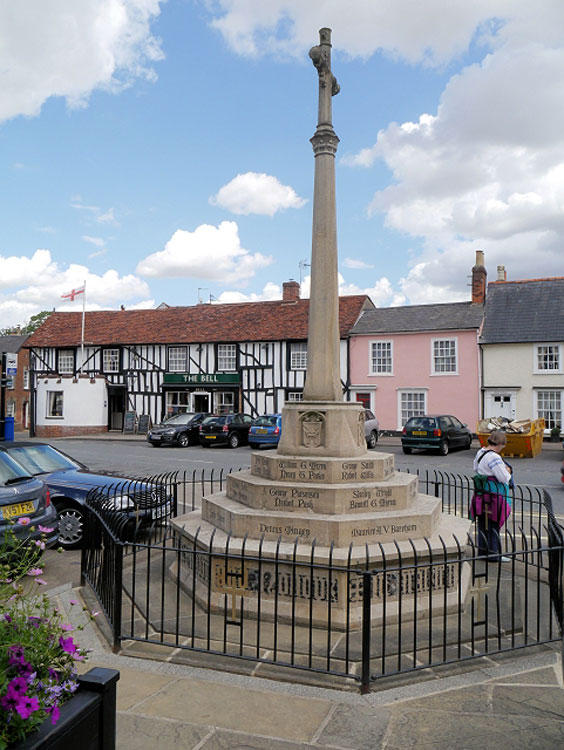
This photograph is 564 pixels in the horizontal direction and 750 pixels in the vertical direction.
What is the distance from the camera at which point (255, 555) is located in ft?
17.9

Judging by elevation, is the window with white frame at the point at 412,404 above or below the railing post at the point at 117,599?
above

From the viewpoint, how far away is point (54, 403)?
3278 centimetres

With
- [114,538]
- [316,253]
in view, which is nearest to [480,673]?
[114,538]

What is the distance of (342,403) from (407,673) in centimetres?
339

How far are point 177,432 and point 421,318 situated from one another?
1316 cm

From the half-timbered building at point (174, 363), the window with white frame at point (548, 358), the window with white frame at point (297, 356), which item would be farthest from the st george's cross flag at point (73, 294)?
the window with white frame at point (548, 358)

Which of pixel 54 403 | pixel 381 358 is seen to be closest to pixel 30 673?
pixel 381 358

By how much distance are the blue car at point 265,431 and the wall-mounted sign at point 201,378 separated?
7.66m

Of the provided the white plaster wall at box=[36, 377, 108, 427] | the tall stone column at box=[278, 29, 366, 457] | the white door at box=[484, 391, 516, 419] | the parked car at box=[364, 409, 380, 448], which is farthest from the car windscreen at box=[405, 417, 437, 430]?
the white plaster wall at box=[36, 377, 108, 427]

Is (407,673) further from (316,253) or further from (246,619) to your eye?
(316,253)

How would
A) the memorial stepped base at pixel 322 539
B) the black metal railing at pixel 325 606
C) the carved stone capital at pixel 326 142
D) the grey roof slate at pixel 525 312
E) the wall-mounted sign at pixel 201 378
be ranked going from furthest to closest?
the wall-mounted sign at pixel 201 378
the grey roof slate at pixel 525 312
the carved stone capital at pixel 326 142
the memorial stepped base at pixel 322 539
the black metal railing at pixel 325 606

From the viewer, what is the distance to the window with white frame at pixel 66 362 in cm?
3447

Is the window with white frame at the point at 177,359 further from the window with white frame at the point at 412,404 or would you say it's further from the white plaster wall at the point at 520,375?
the white plaster wall at the point at 520,375

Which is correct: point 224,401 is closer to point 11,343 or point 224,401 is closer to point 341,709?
point 11,343
